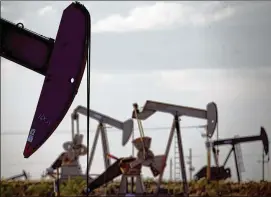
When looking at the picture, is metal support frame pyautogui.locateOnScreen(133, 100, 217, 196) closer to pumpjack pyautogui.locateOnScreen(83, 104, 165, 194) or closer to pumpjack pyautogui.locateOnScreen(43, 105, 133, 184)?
pumpjack pyautogui.locateOnScreen(83, 104, 165, 194)

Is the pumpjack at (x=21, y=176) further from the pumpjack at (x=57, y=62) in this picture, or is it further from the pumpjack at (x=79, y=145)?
the pumpjack at (x=57, y=62)

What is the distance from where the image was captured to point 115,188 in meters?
15.1

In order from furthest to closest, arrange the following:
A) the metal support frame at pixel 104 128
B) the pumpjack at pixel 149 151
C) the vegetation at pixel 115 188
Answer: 1. the metal support frame at pixel 104 128
2. the vegetation at pixel 115 188
3. the pumpjack at pixel 149 151

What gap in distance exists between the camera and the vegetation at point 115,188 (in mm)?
12547

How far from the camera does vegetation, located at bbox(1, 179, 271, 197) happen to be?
12547 mm

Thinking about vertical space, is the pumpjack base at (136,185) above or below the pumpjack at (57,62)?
below

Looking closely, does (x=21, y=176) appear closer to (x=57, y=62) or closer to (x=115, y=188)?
(x=115, y=188)

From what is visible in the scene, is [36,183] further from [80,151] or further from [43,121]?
[43,121]

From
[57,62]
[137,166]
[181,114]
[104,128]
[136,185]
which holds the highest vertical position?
[104,128]

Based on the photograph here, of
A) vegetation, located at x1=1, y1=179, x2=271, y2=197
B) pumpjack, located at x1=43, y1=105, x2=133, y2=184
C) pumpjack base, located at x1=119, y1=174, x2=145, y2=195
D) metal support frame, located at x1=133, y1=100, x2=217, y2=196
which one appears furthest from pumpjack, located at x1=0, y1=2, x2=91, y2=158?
pumpjack, located at x1=43, y1=105, x2=133, y2=184

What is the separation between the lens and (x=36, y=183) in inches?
640

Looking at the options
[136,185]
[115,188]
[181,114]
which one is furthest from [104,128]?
[181,114]

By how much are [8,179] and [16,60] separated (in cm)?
1161

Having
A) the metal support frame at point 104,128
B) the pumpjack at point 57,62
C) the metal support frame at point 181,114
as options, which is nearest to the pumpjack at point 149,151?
the metal support frame at point 181,114
